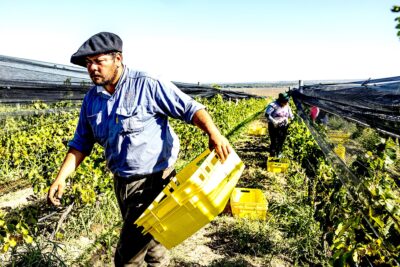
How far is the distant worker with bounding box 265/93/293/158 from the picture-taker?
259 inches

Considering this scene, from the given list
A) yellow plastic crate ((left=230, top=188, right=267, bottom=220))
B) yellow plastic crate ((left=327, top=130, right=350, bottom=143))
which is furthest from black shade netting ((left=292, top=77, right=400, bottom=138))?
yellow plastic crate ((left=230, top=188, right=267, bottom=220))

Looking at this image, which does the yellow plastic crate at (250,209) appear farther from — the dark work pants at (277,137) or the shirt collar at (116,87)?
the dark work pants at (277,137)

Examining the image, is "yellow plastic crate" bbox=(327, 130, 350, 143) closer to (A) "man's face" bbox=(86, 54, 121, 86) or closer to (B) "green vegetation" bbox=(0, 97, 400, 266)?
(B) "green vegetation" bbox=(0, 97, 400, 266)

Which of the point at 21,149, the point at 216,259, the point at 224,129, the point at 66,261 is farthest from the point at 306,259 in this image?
the point at 224,129

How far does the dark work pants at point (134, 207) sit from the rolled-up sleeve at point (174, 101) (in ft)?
1.45

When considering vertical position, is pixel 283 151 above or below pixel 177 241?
below

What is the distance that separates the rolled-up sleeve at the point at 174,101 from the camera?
1.97 metres

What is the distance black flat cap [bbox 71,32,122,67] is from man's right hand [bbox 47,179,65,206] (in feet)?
2.46

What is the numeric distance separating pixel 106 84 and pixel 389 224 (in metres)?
1.75

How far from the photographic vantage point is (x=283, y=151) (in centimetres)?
663

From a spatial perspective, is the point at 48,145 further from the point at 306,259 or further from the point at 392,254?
the point at 392,254

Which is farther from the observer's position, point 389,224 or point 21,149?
point 21,149

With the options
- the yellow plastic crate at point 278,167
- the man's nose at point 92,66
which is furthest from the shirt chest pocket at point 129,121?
the yellow plastic crate at point 278,167

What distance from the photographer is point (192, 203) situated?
5.30 feet
